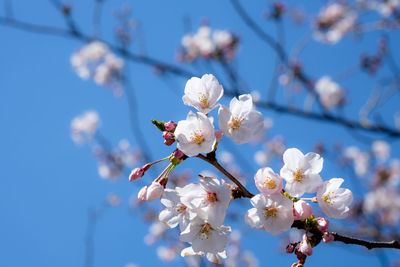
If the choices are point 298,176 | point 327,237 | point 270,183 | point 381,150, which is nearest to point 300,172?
point 298,176

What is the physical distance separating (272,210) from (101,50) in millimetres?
7313

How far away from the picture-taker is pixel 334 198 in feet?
5.34

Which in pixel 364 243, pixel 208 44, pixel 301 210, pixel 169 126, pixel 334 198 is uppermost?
pixel 208 44

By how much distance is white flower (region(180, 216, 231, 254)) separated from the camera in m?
1.58

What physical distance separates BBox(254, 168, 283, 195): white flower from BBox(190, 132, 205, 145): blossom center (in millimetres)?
225

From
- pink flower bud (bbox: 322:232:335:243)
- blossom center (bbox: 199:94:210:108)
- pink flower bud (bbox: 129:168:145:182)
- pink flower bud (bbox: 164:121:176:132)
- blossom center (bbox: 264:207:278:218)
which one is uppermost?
blossom center (bbox: 199:94:210:108)

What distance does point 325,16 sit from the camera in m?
7.74

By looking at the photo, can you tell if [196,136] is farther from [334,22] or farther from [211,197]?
[334,22]

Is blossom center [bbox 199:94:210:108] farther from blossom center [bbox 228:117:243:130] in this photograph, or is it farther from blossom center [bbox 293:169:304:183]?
blossom center [bbox 293:169:304:183]

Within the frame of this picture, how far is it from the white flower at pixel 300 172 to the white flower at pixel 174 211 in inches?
14.4

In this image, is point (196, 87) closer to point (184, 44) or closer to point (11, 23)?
point (11, 23)

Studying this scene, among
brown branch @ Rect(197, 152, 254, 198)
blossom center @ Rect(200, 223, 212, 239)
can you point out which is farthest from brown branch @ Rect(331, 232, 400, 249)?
blossom center @ Rect(200, 223, 212, 239)

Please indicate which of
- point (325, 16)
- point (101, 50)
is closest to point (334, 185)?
point (325, 16)

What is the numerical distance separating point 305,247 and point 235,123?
1.65ft
